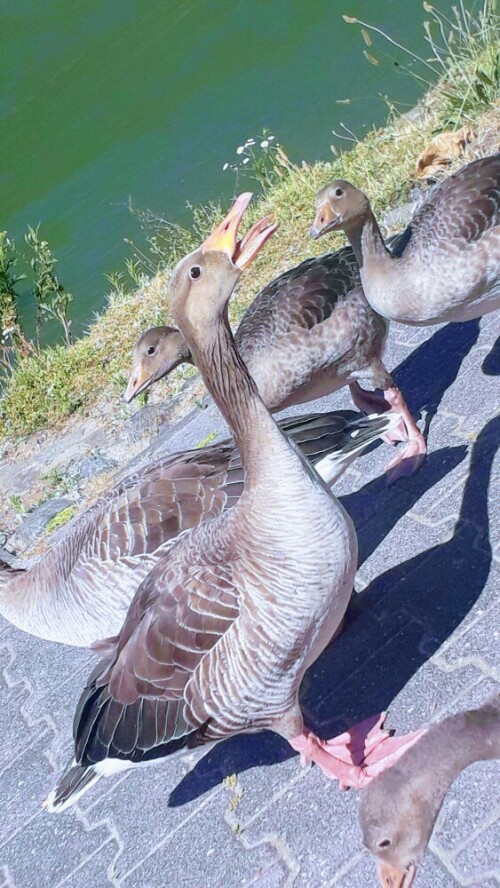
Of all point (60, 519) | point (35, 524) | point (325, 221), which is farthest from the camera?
point (35, 524)

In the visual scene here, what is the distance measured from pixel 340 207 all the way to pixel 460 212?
711mm

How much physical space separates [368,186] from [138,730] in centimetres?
568

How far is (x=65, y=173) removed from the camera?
1673cm

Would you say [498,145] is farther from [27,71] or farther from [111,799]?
[27,71]

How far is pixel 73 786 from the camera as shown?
361cm

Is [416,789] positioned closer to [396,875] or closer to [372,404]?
[396,875]

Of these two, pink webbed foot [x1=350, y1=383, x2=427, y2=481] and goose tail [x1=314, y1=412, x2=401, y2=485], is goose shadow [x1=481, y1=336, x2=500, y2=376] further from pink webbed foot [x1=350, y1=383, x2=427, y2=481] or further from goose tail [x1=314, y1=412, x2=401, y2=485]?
goose tail [x1=314, y1=412, x2=401, y2=485]

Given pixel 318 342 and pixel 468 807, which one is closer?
pixel 468 807

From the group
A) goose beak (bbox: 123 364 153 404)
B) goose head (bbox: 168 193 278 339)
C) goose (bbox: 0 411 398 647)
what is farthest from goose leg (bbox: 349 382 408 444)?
goose head (bbox: 168 193 278 339)

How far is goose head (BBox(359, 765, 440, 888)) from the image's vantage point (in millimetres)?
2568

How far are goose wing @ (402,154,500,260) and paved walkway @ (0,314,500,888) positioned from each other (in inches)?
33.7

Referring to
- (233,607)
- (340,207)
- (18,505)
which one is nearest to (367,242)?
(340,207)

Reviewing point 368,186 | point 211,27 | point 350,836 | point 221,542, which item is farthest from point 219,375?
point 211,27

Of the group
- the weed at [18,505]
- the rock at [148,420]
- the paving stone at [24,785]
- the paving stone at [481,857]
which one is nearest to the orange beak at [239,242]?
the paving stone at [481,857]
